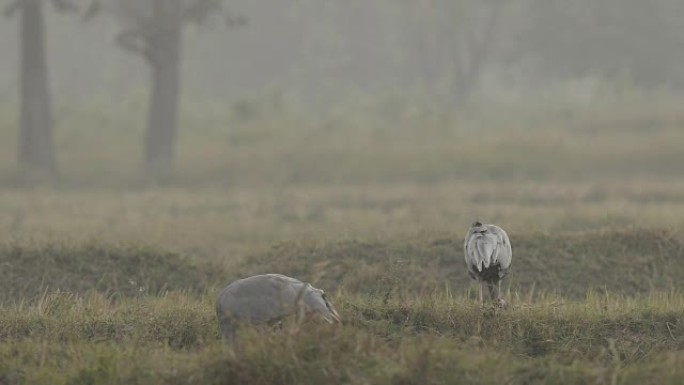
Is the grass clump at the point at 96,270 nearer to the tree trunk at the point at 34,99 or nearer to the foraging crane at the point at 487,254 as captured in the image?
the foraging crane at the point at 487,254

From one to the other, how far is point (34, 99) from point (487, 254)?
18.3 m

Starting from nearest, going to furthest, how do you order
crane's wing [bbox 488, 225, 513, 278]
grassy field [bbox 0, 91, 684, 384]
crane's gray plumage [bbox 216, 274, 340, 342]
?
grassy field [bbox 0, 91, 684, 384] < crane's gray plumage [bbox 216, 274, 340, 342] < crane's wing [bbox 488, 225, 513, 278]

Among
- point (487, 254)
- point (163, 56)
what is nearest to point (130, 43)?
point (163, 56)

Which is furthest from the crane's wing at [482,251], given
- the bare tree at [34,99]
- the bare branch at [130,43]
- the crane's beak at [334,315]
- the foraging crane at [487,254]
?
the bare tree at [34,99]

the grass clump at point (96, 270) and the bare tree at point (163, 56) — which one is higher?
the bare tree at point (163, 56)

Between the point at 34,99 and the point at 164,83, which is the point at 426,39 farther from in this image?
the point at 34,99

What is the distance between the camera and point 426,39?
53438 millimetres

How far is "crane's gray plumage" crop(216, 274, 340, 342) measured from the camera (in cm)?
782

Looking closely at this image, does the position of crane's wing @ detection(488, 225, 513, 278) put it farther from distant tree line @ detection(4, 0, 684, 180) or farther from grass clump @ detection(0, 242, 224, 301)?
distant tree line @ detection(4, 0, 684, 180)

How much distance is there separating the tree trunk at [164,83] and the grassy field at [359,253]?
548 millimetres

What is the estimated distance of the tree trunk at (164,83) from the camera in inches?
1004

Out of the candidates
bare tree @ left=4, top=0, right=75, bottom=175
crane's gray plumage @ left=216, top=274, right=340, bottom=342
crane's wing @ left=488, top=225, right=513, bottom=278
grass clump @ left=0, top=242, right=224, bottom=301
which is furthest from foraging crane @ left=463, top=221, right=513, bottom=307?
bare tree @ left=4, top=0, right=75, bottom=175

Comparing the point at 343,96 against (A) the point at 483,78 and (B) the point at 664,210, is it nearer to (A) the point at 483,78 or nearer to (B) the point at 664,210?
(A) the point at 483,78

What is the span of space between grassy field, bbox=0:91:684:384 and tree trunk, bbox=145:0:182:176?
1.80 ft
